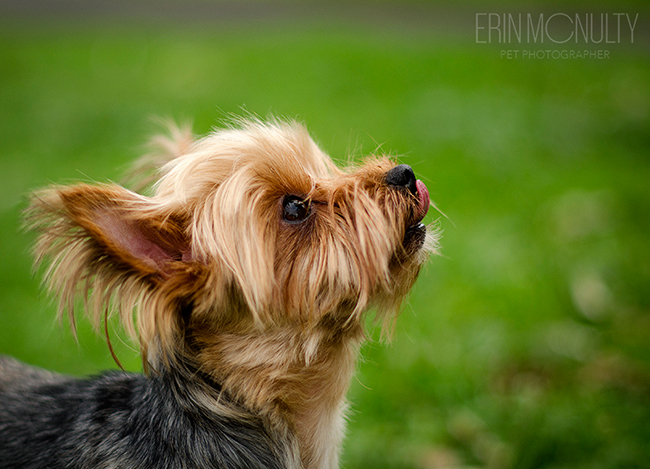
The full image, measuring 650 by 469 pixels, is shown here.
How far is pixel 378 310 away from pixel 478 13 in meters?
15.5

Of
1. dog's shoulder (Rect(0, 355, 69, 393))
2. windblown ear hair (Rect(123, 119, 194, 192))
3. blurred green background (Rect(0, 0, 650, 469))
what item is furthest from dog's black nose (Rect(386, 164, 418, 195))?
dog's shoulder (Rect(0, 355, 69, 393))

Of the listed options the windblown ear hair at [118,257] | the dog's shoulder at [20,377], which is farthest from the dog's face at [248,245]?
the dog's shoulder at [20,377]

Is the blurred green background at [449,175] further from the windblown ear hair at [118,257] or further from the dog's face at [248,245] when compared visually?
the dog's face at [248,245]

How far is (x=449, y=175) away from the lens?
23.3 ft

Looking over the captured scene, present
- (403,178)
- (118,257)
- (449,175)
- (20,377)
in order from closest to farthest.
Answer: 1. (118,257)
2. (403,178)
3. (20,377)
4. (449,175)

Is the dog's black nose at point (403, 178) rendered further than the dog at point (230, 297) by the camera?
Yes

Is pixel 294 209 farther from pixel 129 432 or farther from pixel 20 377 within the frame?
pixel 20 377

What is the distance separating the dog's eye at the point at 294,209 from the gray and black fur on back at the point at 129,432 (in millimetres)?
868

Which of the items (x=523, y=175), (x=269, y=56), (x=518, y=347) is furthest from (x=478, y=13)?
(x=518, y=347)

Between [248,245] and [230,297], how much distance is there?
0.25 metres

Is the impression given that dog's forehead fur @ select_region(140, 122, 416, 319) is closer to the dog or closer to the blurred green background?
the dog

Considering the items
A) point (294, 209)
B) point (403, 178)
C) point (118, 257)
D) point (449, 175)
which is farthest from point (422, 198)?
point (449, 175)

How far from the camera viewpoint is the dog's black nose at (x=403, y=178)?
8.66 feet

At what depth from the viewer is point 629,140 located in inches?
311
